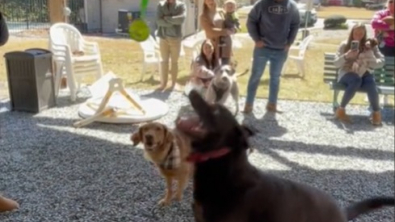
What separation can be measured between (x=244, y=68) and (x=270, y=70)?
510 millimetres

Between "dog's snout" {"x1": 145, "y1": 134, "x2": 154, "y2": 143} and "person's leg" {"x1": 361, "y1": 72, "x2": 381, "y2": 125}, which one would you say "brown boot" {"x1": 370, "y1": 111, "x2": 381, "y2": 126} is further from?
"dog's snout" {"x1": 145, "y1": 134, "x2": 154, "y2": 143}

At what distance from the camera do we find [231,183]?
121 cm

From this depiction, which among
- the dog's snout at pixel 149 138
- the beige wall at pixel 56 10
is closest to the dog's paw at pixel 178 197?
the dog's snout at pixel 149 138

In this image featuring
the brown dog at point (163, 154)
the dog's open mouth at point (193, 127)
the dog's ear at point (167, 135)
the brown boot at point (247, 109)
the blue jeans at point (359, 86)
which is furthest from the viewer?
the brown boot at point (247, 109)

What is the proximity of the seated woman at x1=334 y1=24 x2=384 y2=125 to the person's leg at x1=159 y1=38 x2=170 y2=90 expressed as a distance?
1.63m

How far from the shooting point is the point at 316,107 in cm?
429

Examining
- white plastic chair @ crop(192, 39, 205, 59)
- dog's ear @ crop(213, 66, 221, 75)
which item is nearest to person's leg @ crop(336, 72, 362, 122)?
dog's ear @ crop(213, 66, 221, 75)

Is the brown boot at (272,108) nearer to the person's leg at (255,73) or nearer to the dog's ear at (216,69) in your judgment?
the person's leg at (255,73)

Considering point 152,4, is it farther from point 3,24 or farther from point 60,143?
point 3,24

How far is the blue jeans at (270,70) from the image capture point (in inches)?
155

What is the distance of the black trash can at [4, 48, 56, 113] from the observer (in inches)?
156

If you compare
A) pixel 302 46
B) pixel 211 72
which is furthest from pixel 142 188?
pixel 302 46

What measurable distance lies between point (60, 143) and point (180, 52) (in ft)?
5.82

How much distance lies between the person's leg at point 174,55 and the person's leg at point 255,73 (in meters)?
0.84
